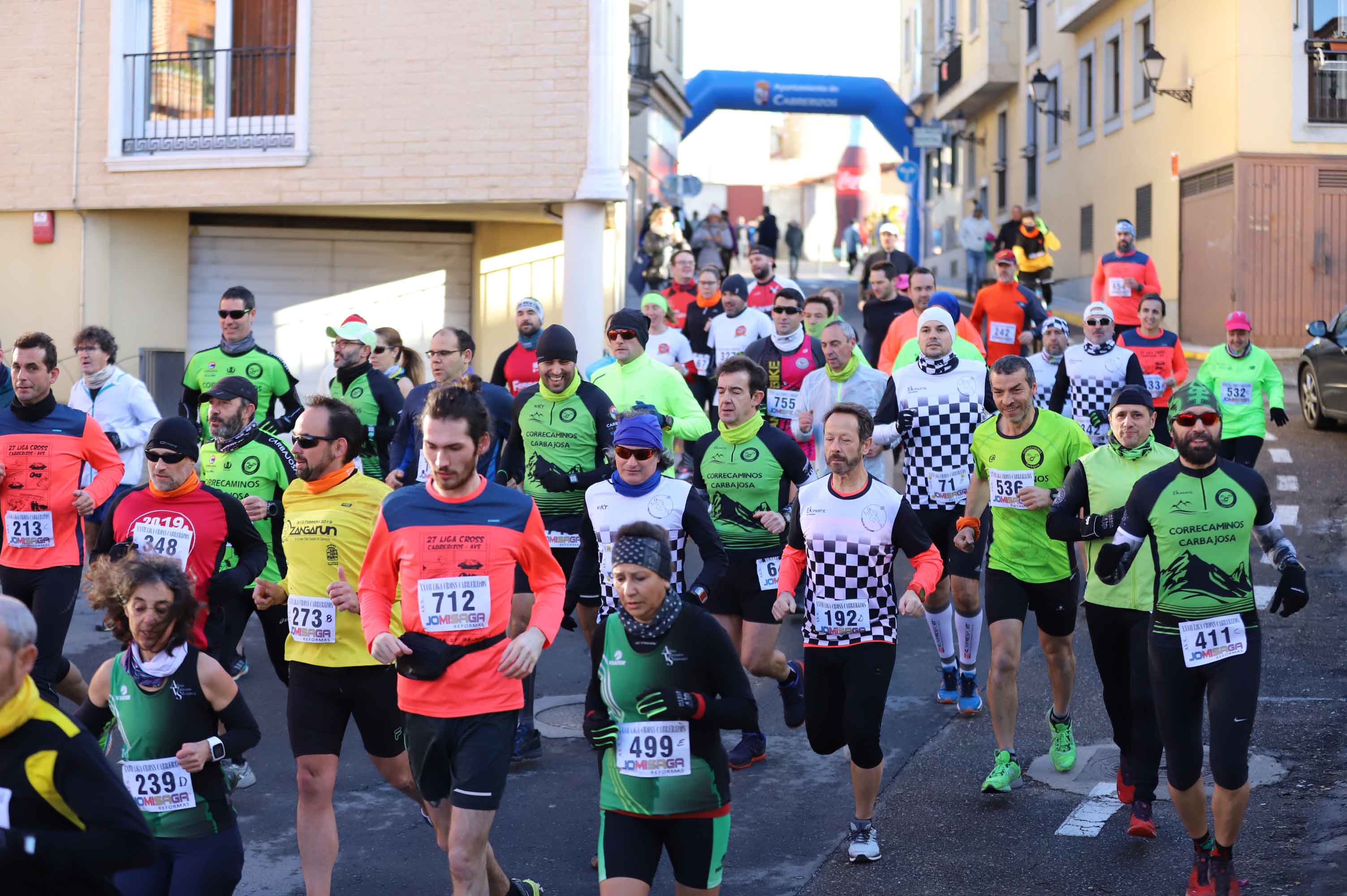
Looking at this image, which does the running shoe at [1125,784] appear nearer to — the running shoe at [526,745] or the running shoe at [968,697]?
the running shoe at [968,697]

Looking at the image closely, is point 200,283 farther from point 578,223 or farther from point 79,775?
point 79,775

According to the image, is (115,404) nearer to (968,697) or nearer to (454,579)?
(454,579)

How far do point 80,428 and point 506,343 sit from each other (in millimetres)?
12176

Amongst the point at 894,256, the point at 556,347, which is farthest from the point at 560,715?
the point at 894,256

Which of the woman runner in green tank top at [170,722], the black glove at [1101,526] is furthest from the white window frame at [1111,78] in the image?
the woman runner in green tank top at [170,722]

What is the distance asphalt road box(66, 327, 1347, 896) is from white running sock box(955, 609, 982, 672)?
0.30 metres

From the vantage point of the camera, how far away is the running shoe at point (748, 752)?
311 inches

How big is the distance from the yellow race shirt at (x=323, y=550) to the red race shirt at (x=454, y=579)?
0.57 m

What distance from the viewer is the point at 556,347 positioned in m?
8.43

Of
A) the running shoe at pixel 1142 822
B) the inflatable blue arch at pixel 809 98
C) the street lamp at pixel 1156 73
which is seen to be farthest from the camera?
the inflatable blue arch at pixel 809 98

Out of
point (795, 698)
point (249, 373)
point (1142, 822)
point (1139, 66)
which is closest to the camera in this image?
point (1142, 822)

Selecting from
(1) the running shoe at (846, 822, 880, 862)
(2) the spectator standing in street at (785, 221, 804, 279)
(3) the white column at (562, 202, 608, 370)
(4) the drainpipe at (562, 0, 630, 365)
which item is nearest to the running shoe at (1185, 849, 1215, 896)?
(1) the running shoe at (846, 822, 880, 862)

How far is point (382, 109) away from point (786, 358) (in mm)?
8155

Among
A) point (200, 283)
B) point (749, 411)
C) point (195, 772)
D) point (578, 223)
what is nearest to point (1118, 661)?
point (749, 411)
